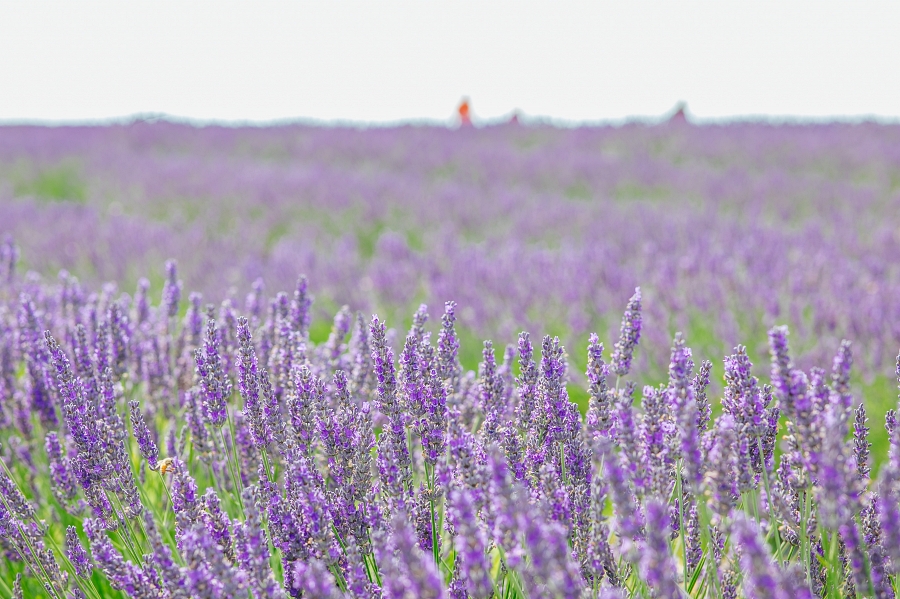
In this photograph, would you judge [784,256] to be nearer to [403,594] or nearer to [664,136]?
[403,594]

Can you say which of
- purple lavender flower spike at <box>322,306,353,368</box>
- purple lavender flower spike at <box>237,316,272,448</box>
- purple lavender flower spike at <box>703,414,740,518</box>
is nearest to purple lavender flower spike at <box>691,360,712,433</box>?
purple lavender flower spike at <box>703,414,740,518</box>

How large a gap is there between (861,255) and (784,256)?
0.93 meters

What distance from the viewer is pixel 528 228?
7.52 metres

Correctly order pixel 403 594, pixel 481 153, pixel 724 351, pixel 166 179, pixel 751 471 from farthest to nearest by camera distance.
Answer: pixel 481 153, pixel 166 179, pixel 724 351, pixel 751 471, pixel 403 594

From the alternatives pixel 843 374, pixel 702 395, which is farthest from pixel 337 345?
pixel 843 374

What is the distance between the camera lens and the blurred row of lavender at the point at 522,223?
4.71 metres

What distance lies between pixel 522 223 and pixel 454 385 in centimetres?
574

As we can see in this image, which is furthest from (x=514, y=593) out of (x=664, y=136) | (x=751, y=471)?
(x=664, y=136)

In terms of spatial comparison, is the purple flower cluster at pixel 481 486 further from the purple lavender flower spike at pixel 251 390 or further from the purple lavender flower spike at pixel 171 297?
the purple lavender flower spike at pixel 171 297

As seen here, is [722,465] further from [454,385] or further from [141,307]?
[141,307]

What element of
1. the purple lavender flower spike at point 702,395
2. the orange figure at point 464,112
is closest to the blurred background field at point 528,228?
the purple lavender flower spike at point 702,395

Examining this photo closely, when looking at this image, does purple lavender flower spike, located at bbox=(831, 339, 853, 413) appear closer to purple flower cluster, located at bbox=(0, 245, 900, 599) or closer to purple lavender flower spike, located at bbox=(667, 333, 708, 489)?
purple flower cluster, located at bbox=(0, 245, 900, 599)

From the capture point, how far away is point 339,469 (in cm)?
148

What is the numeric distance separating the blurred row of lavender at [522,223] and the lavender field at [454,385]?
4cm
